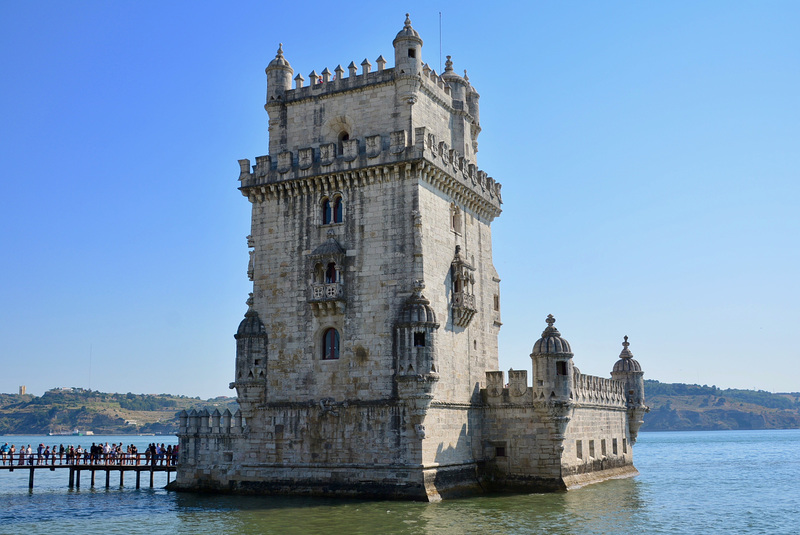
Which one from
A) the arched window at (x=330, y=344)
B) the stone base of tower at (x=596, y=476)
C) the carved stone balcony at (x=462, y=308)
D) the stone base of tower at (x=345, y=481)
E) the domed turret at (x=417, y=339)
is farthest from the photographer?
the stone base of tower at (x=596, y=476)

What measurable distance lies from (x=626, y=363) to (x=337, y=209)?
938 inches

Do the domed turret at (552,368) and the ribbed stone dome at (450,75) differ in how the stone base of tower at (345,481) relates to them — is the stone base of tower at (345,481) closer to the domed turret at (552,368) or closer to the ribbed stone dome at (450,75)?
the domed turret at (552,368)

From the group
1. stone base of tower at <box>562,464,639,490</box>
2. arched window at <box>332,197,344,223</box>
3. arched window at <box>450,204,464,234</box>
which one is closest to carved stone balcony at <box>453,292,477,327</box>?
arched window at <box>450,204,464,234</box>

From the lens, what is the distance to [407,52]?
126 ft

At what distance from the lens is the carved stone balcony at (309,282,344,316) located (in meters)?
36.9

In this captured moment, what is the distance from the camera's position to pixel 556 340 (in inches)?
1559

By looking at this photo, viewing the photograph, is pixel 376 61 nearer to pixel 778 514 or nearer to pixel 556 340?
pixel 556 340

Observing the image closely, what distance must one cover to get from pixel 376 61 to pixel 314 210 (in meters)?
8.16

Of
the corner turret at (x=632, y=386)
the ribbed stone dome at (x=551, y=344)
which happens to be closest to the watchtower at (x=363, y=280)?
the ribbed stone dome at (x=551, y=344)

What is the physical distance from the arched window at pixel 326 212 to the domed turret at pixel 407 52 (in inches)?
283

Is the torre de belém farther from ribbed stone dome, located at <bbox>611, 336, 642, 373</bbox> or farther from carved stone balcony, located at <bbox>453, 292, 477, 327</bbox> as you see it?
ribbed stone dome, located at <bbox>611, 336, 642, 373</bbox>

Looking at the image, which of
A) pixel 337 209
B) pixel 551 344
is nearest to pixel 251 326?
pixel 337 209

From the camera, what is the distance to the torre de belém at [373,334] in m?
35.6

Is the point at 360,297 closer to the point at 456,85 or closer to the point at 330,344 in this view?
the point at 330,344
